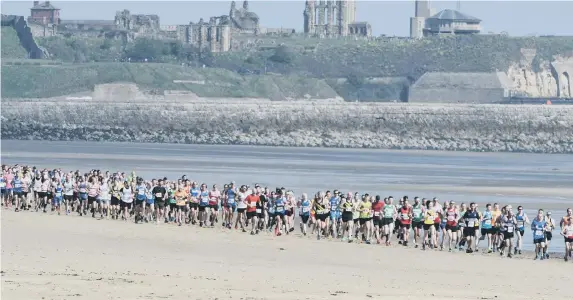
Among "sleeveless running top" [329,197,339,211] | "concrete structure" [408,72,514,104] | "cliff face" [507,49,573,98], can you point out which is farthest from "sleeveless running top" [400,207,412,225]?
"cliff face" [507,49,573,98]

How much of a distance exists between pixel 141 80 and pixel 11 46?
2872cm

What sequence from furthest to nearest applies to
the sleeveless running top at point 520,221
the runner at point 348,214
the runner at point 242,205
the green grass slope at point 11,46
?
1. the green grass slope at point 11,46
2. the runner at point 242,205
3. the runner at point 348,214
4. the sleeveless running top at point 520,221

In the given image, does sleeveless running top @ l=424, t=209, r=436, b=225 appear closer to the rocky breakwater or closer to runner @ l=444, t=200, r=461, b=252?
runner @ l=444, t=200, r=461, b=252

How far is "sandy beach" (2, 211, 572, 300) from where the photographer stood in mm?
20672

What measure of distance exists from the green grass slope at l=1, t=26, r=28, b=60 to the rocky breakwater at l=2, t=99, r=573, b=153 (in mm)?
47079

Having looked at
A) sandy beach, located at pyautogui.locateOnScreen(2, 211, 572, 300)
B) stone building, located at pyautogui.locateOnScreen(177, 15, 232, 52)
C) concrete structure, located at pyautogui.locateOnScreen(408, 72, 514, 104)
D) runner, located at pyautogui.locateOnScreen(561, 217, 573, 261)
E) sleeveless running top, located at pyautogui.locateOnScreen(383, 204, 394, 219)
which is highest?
stone building, located at pyautogui.locateOnScreen(177, 15, 232, 52)

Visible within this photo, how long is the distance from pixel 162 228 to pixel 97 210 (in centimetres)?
459

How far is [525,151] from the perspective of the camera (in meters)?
81.6

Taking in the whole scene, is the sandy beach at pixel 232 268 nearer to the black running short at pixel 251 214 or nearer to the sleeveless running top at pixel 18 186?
the black running short at pixel 251 214

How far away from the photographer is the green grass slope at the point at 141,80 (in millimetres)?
120312

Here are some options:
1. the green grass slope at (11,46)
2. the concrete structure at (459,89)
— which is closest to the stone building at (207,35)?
the green grass slope at (11,46)

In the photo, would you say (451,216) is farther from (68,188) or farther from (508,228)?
(68,188)

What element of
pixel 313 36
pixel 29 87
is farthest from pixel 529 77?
pixel 29 87

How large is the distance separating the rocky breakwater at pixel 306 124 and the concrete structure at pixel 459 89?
34526 millimetres
